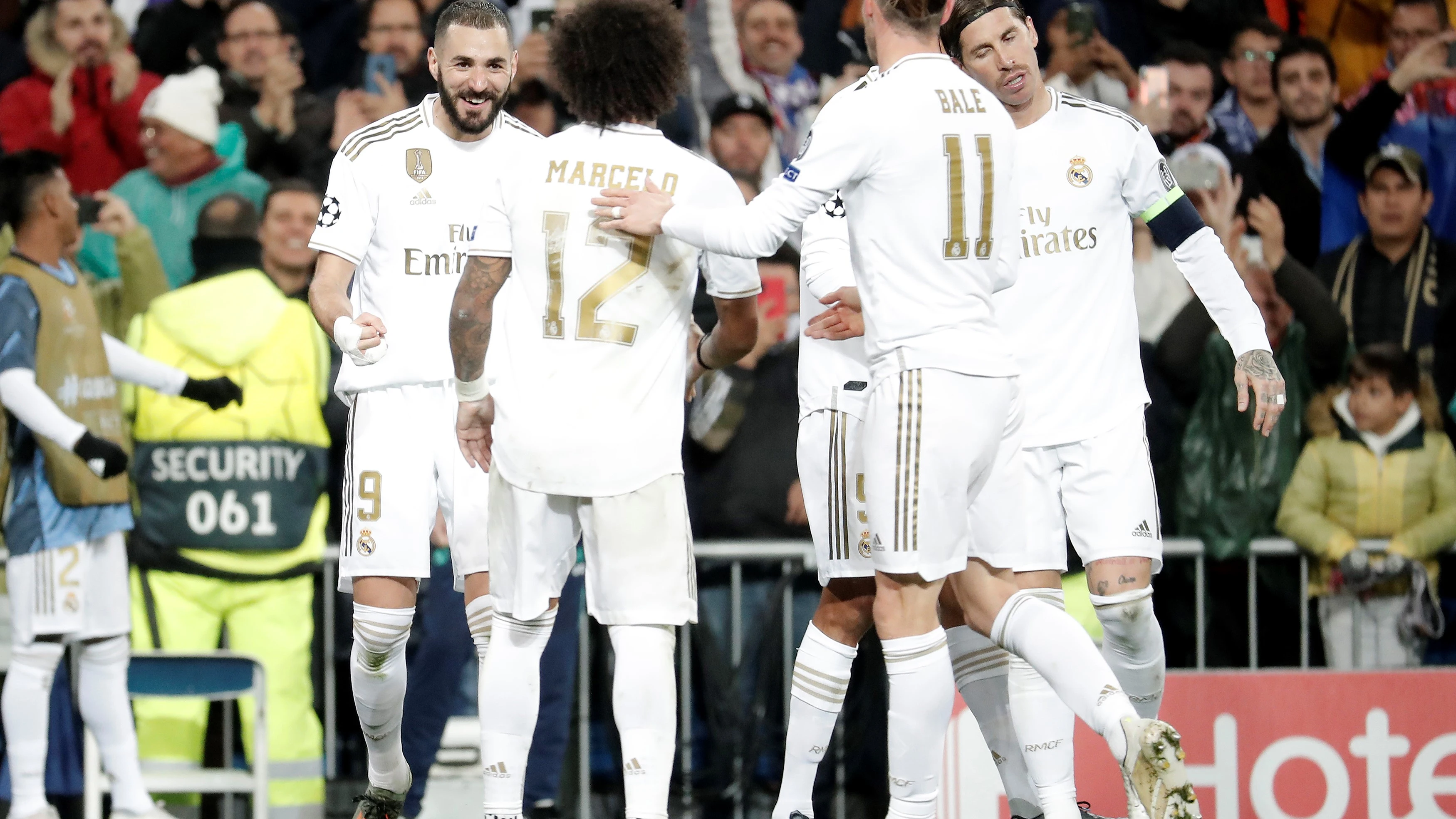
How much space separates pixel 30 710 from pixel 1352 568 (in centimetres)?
540

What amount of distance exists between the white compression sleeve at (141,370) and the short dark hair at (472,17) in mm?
2370

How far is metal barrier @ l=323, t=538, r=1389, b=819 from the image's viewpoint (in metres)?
6.66

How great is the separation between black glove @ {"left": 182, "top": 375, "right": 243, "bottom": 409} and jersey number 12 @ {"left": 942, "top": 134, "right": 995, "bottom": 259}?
149 inches

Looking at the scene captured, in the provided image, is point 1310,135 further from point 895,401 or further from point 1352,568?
point 895,401

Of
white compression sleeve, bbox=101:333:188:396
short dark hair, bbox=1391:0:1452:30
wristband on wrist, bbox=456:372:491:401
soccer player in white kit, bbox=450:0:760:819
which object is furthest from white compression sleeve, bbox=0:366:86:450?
short dark hair, bbox=1391:0:1452:30

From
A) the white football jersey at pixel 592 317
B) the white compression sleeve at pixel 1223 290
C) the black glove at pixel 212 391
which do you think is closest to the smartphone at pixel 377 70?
the black glove at pixel 212 391

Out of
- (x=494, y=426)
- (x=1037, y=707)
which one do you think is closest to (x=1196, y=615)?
(x=1037, y=707)

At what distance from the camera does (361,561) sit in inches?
204

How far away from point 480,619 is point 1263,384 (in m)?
2.45

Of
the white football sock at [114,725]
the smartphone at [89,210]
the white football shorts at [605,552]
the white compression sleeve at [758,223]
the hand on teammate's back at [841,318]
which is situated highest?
the smartphone at [89,210]

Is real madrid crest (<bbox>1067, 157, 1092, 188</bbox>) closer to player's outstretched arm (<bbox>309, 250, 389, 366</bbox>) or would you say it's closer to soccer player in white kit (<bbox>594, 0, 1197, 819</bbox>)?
soccer player in white kit (<bbox>594, 0, 1197, 819</bbox>)

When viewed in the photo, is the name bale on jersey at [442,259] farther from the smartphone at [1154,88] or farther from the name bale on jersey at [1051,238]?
the smartphone at [1154,88]

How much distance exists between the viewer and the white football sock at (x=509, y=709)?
4352 mm

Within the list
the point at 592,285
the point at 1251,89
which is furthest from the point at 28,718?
the point at 1251,89
